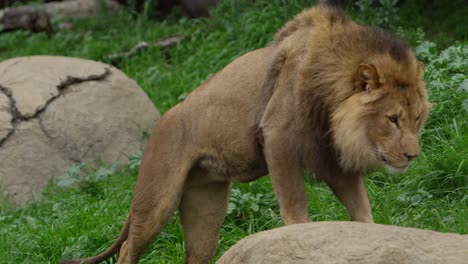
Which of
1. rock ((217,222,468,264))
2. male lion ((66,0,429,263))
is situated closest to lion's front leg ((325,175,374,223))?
male lion ((66,0,429,263))

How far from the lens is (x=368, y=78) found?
168 inches

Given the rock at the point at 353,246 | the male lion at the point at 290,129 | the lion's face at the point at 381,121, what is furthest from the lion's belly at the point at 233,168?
the rock at the point at 353,246

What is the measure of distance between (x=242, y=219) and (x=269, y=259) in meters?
2.44

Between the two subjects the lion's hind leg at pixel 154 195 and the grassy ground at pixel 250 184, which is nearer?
the lion's hind leg at pixel 154 195

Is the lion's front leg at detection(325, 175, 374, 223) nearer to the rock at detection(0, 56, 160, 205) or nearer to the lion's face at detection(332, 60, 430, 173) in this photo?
the lion's face at detection(332, 60, 430, 173)

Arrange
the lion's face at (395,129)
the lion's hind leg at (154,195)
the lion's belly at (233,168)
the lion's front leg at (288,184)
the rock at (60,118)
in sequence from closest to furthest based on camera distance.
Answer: the lion's face at (395,129) < the lion's front leg at (288,184) < the lion's belly at (233,168) < the lion's hind leg at (154,195) < the rock at (60,118)

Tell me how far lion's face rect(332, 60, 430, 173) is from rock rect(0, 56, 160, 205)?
4.03 metres

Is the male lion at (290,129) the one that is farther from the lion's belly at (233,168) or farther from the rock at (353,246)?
the rock at (353,246)

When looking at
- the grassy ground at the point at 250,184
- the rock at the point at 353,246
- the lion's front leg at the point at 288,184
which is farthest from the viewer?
the grassy ground at the point at 250,184

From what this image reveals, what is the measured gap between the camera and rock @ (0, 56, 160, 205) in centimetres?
783

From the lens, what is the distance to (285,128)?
15.1 feet

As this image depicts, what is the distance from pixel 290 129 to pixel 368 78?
50 cm

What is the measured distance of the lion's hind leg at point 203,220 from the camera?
558 cm

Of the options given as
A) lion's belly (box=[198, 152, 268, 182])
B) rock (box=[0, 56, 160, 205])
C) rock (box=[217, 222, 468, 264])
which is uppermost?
rock (box=[217, 222, 468, 264])
